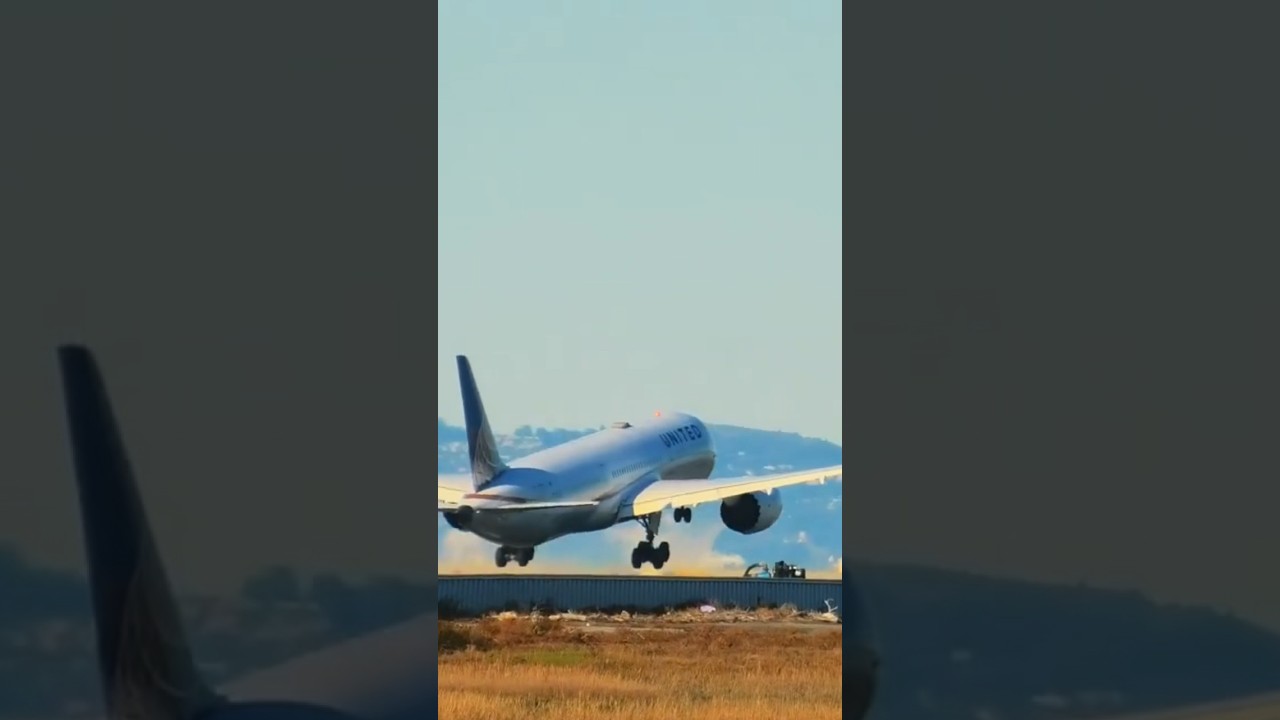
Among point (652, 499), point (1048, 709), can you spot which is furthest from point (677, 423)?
point (1048, 709)

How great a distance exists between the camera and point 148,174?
5.38m

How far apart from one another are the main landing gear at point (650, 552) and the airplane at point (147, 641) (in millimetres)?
27716

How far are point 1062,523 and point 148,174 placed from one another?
9.07ft

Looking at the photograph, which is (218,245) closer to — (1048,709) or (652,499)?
(1048,709)

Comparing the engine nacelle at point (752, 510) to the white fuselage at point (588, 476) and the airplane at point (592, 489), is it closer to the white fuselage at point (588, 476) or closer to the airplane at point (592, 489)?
the airplane at point (592, 489)

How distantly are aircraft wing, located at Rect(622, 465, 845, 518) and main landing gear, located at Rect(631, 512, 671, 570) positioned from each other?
91 centimetres

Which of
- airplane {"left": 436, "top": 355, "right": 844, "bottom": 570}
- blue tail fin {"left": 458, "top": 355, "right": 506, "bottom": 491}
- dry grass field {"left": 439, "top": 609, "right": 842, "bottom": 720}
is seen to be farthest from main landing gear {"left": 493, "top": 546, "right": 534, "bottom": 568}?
dry grass field {"left": 439, "top": 609, "right": 842, "bottom": 720}

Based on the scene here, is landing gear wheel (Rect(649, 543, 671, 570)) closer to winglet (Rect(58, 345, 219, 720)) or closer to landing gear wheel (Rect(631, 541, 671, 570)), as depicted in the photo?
landing gear wheel (Rect(631, 541, 671, 570))

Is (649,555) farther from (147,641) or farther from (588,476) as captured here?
(147,641)

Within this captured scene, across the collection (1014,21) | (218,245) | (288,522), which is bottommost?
(288,522)

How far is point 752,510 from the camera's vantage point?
31.7m

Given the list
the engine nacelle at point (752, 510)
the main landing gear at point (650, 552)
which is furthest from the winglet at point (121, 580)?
the main landing gear at point (650, 552)

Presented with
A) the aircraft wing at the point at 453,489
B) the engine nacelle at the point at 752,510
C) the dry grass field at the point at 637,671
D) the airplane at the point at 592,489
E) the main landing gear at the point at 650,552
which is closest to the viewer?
the dry grass field at the point at 637,671

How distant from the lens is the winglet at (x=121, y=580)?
529 cm
